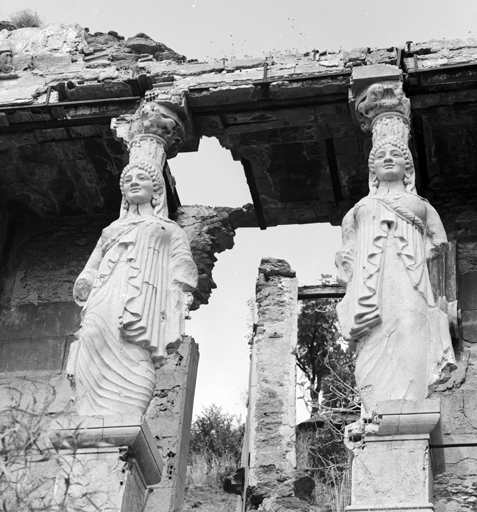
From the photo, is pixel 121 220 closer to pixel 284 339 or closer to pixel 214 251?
pixel 214 251

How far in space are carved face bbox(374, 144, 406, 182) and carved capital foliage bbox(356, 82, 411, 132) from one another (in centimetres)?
62

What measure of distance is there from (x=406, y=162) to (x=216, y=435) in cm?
1413

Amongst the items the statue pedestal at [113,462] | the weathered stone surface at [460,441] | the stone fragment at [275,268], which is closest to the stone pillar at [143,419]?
the statue pedestal at [113,462]

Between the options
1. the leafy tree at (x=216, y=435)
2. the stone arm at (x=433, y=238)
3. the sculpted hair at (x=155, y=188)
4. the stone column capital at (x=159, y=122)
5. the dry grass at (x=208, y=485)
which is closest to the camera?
the stone arm at (x=433, y=238)

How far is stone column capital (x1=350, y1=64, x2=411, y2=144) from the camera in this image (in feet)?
34.7

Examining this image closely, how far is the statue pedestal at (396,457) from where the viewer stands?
25.4 ft

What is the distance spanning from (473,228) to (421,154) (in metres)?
0.97

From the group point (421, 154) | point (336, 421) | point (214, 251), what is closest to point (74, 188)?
point (214, 251)

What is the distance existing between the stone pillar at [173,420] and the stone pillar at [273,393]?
74.1 inches

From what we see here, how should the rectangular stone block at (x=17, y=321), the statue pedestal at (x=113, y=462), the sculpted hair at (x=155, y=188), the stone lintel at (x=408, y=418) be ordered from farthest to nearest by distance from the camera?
the rectangular stone block at (x=17, y=321), the sculpted hair at (x=155, y=188), the statue pedestal at (x=113, y=462), the stone lintel at (x=408, y=418)

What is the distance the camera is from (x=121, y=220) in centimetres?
1032

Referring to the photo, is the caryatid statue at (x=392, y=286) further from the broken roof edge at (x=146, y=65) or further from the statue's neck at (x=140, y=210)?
the statue's neck at (x=140, y=210)

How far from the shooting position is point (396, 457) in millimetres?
8000

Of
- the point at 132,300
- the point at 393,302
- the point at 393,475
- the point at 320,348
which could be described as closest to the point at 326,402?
the point at 320,348
